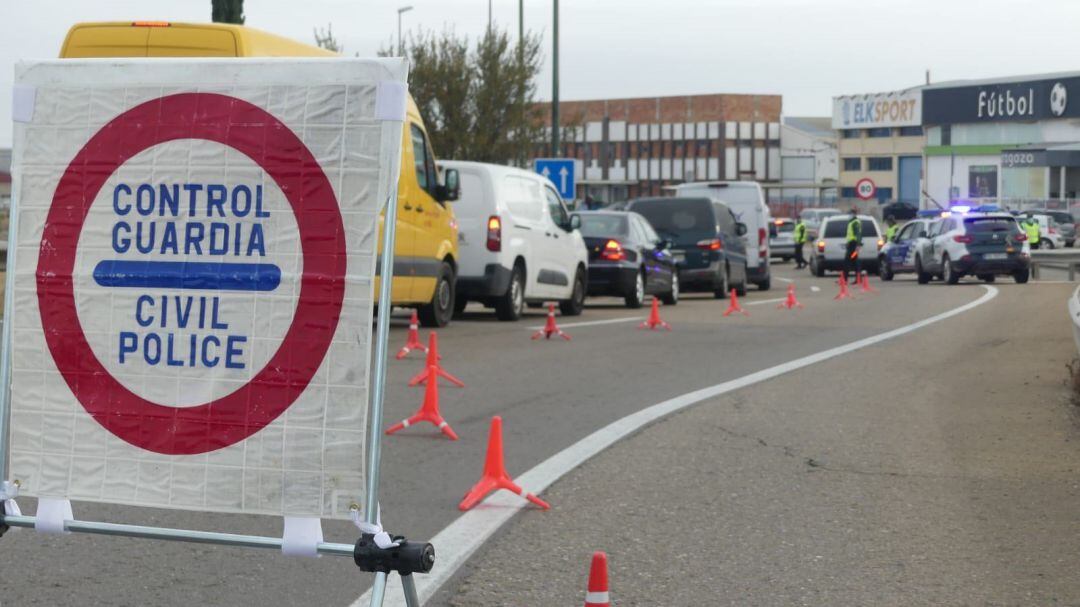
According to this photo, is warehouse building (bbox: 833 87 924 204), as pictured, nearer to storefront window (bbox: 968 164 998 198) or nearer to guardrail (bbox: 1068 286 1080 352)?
storefront window (bbox: 968 164 998 198)

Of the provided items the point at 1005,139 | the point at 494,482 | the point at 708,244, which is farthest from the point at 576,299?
the point at 1005,139

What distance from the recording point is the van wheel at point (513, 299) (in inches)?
812

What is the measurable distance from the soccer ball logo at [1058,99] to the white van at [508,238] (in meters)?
71.8

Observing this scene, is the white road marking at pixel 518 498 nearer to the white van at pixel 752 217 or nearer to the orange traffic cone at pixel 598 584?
the orange traffic cone at pixel 598 584

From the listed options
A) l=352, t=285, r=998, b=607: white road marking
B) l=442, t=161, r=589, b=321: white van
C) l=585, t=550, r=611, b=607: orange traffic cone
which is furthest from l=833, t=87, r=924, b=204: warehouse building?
l=585, t=550, r=611, b=607: orange traffic cone

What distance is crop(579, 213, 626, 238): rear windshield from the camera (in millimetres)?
25781

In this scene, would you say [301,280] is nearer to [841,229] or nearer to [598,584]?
[598,584]

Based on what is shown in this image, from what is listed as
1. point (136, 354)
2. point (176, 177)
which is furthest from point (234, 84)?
point (136, 354)

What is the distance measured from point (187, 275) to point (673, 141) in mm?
110811

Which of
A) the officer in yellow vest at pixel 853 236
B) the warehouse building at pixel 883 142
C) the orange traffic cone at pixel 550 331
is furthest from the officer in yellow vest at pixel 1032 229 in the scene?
the warehouse building at pixel 883 142

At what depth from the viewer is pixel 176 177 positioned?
4.44 metres

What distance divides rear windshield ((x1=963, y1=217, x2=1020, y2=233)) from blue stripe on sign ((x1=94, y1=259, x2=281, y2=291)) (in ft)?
103

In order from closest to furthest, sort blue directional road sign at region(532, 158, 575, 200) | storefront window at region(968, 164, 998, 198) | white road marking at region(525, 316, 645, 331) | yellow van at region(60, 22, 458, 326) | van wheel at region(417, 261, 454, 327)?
yellow van at region(60, 22, 458, 326), van wheel at region(417, 261, 454, 327), white road marking at region(525, 316, 645, 331), blue directional road sign at region(532, 158, 575, 200), storefront window at region(968, 164, 998, 198)

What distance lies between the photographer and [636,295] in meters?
25.3
